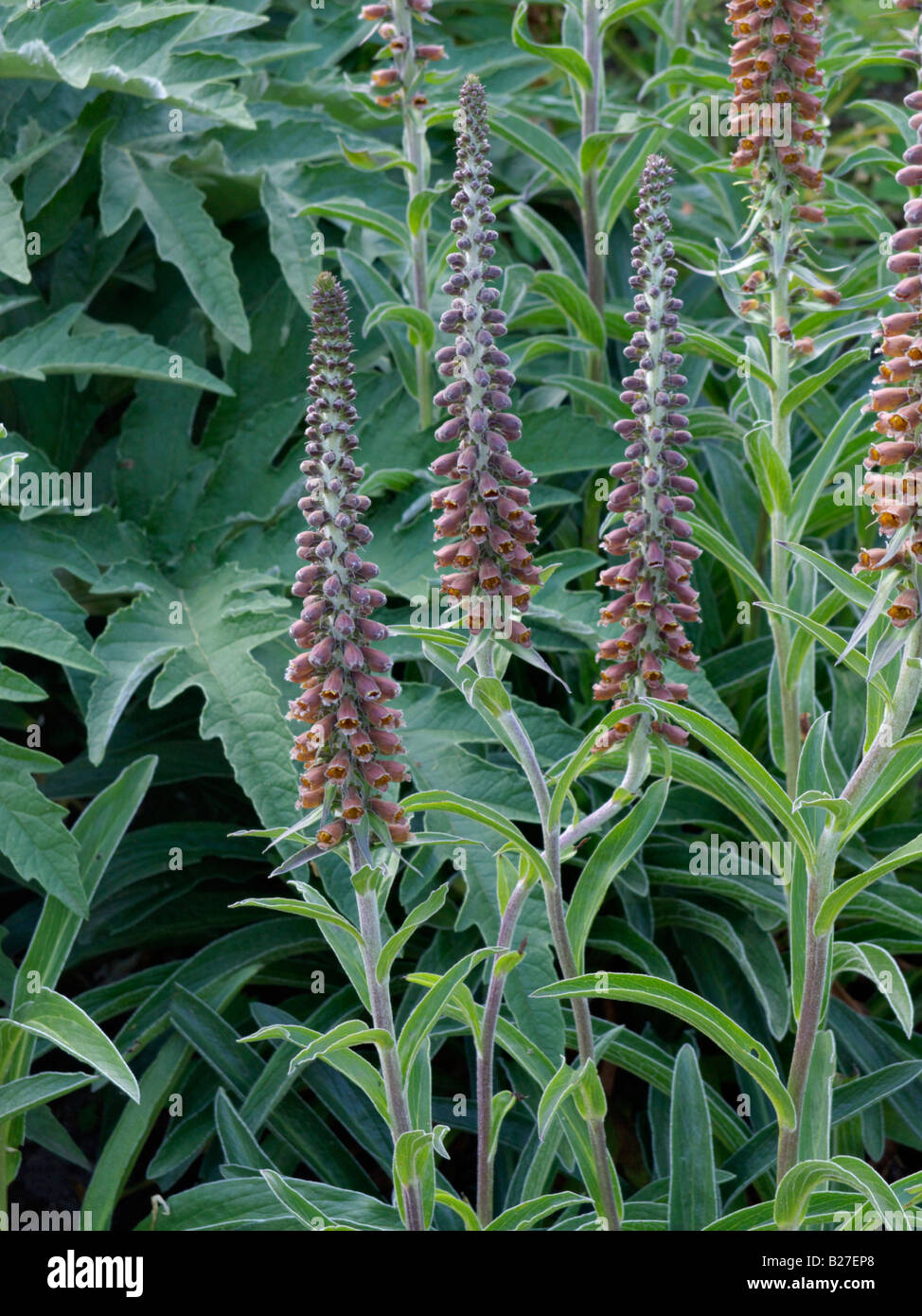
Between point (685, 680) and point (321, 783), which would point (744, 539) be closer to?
point (685, 680)

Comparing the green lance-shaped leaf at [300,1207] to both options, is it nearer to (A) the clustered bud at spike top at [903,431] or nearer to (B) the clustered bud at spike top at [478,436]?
(B) the clustered bud at spike top at [478,436]

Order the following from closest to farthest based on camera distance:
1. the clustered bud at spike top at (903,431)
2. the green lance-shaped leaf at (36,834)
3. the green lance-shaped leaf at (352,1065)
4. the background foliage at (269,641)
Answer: the clustered bud at spike top at (903,431)
the green lance-shaped leaf at (352,1065)
the green lance-shaped leaf at (36,834)
the background foliage at (269,641)

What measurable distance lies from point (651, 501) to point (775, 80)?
1.14 metres

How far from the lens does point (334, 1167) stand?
3.03 metres

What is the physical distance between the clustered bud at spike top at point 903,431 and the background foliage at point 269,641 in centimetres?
73

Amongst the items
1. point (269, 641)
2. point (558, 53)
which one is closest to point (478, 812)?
point (269, 641)

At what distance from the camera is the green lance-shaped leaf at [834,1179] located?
195 centimetres

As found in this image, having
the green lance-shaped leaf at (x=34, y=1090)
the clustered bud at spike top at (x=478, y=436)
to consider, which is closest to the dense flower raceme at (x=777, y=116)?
the clustered bud at spike top at (x=478, y=436)

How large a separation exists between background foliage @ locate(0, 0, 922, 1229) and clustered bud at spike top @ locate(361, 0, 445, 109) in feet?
0.22

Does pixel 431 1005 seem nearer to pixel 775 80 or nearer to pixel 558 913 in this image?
pixel 558 913

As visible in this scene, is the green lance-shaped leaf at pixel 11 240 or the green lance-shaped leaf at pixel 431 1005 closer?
the green lance-shaped leaf at pixel 431 1005

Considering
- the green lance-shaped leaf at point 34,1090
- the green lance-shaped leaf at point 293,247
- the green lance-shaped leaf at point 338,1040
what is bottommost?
the green lance-shaped leaf at point 34,1090
